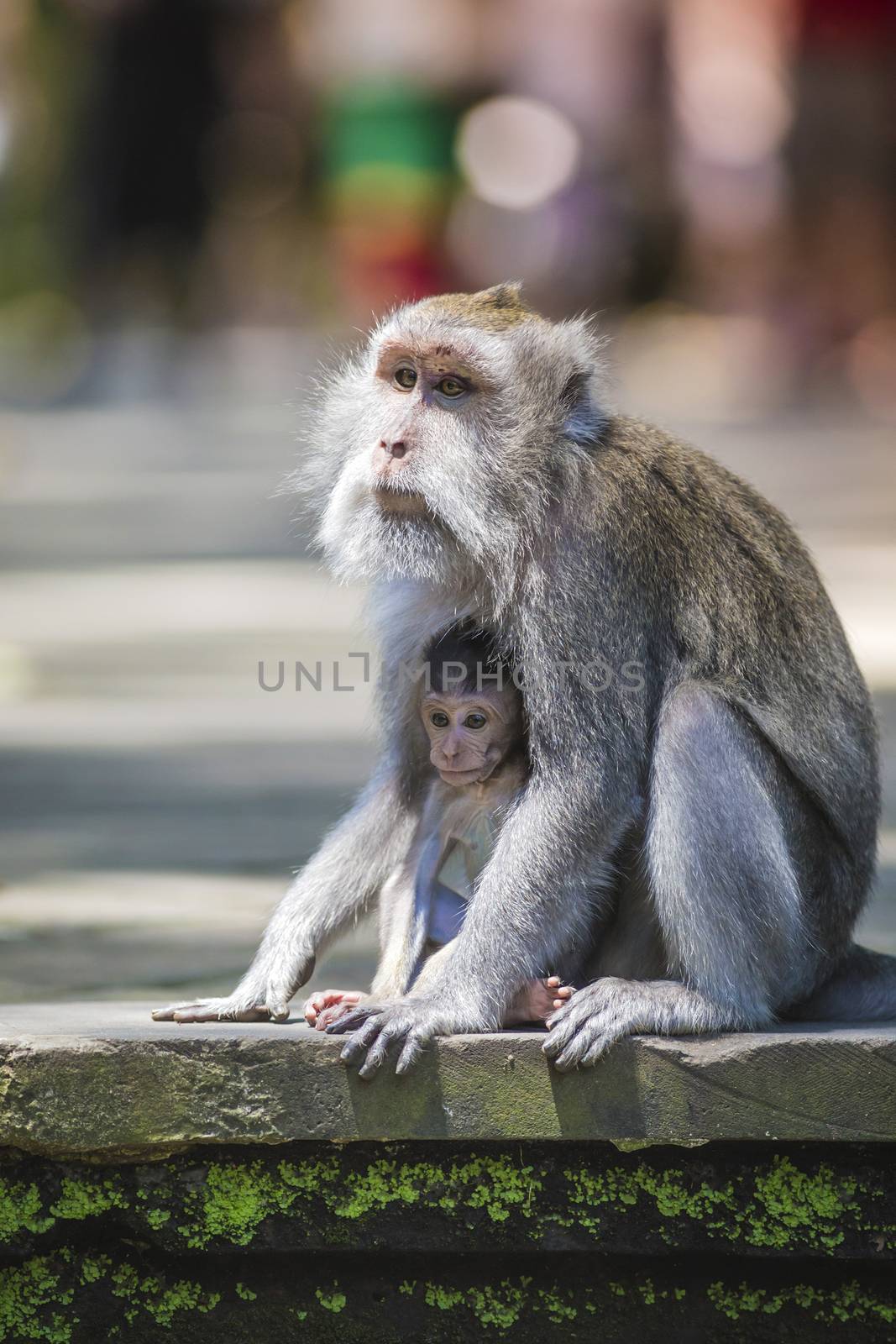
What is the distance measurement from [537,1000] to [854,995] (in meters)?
0.67

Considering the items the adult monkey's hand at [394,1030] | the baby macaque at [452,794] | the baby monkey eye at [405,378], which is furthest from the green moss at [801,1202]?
the baby monkey eye at [405,378]

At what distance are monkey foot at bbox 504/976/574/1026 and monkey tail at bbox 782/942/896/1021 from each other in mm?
507

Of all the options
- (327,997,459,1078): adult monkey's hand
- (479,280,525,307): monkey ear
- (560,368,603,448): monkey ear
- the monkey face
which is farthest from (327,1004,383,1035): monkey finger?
(479,280,525,307): monkey ear

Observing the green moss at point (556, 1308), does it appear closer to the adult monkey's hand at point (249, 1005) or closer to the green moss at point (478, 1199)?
the green moss at point (478, 1199)

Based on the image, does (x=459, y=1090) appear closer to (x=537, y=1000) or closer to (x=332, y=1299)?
(x=537, y=1000)

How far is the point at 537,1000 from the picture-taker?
4.15 metres

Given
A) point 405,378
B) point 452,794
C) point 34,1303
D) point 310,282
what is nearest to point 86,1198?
point 34,1303

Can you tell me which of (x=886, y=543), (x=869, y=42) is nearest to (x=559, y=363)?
(x=886, y=543)

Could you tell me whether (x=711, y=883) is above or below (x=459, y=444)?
below

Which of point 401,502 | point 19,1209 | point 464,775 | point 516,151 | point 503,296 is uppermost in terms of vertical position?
point 516,151

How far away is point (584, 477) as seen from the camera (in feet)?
14.5

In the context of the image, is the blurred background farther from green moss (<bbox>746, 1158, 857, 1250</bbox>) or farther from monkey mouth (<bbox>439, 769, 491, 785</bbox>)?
green moss (<bbox>746, 1158, 857, 1250</bbox>)

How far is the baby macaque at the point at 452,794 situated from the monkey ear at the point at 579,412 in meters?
0.45

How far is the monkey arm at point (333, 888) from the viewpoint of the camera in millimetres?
4434
